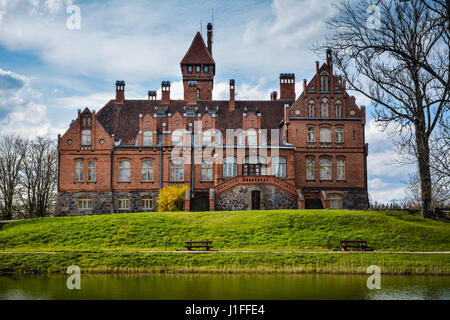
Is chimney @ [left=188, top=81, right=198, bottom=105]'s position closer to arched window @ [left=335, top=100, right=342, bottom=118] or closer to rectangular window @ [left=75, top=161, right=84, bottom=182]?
rectangular window @ [left=75, top=161, right=84, bottom=182]

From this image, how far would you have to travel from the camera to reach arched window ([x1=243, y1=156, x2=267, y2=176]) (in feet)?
135

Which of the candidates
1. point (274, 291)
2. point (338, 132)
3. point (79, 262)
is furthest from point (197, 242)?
point (338, 132)

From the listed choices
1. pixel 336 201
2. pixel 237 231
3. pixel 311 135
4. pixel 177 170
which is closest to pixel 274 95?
pixel 311 135

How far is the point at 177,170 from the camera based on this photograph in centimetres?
4219

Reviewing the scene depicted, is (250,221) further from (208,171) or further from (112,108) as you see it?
(112,108)

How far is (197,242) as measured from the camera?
25.5 meters

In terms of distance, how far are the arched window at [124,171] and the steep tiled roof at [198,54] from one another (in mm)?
12527

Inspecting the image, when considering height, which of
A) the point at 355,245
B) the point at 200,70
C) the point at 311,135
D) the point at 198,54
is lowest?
the point at 355,245

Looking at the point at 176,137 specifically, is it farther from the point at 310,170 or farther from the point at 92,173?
the point at 310,170

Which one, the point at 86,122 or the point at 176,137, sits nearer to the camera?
the point at 86,122

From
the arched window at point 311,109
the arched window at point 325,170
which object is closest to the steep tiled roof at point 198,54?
the arched window at point 311,109

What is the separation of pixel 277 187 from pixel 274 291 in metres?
21.7

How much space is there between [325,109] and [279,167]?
637cm

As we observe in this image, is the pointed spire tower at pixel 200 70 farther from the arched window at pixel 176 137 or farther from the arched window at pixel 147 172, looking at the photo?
the arched window at pixel 147 172
